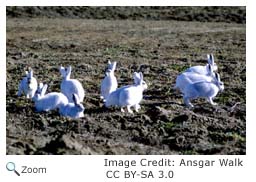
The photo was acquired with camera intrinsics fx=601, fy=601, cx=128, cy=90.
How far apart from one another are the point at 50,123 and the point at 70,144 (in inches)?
47.6

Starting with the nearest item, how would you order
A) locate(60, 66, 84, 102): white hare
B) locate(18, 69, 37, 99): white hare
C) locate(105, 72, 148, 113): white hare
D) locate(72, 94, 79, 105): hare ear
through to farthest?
locate(72, 94, 79, 105): hare ear
locate(105, 72, 148, 113): white hare
locate(60, 66, 84, 102): white hare
locate(18, 69, 37, 99): white hare

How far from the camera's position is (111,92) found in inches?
324

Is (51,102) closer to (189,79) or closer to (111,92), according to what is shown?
(111,92)

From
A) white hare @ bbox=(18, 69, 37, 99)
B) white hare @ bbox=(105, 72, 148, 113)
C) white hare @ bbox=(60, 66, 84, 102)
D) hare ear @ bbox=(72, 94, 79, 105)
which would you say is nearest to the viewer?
hare ear @ bbox=(72, 94, 79, 105)

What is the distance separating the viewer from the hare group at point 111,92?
7883 mm

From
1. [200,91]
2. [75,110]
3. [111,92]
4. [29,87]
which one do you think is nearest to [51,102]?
[75,110]

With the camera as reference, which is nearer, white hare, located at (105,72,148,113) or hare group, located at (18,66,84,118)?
hare group, located at (18,66,84,118)

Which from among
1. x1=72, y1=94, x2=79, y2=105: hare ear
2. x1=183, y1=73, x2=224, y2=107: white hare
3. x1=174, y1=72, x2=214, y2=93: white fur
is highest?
x1=174, y1=72, x2=214, y2=93: white fur

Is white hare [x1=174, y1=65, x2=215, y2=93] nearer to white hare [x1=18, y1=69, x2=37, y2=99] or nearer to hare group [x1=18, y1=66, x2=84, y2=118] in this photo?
hare group [x1=18, y1=66, x2=84, y2=118]

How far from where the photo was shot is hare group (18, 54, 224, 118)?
788cm

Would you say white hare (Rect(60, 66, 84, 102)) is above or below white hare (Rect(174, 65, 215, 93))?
below

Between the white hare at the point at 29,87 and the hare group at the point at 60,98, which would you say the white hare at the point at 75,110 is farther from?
the white hare at the point at 29,87

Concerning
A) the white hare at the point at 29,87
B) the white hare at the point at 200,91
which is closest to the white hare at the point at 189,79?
the white hare at the point at 200,91

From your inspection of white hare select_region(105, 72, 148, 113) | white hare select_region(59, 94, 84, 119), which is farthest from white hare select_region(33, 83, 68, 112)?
white hare select_region(105, 72, 148, 113)
